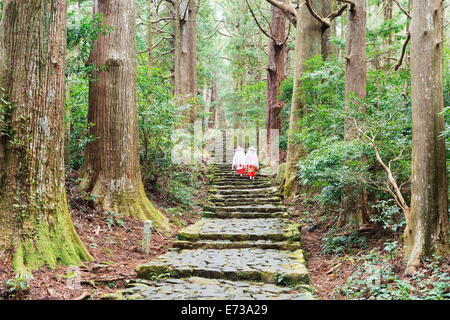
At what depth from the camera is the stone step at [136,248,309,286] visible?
17.6 feet

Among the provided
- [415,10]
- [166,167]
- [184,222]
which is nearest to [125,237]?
[184,222]

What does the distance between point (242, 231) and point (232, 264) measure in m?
2.45

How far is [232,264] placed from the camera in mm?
6016

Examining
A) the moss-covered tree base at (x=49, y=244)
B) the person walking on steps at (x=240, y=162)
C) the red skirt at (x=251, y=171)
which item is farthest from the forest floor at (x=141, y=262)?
the person walking on steps at (x=240, y=162)

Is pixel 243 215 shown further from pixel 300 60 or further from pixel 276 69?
pixel 276 69

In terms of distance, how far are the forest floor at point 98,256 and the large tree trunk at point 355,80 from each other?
12.8ft

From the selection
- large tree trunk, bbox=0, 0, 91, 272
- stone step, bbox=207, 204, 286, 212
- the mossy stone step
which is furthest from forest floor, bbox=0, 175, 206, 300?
the mossy stone step

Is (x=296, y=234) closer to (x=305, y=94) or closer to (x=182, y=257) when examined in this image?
(x=182, y=257)

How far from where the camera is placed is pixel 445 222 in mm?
5062

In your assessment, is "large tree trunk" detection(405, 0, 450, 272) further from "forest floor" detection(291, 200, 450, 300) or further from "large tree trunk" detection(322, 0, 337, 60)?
"large tree trunk" detection(322, 0, 337, 60)

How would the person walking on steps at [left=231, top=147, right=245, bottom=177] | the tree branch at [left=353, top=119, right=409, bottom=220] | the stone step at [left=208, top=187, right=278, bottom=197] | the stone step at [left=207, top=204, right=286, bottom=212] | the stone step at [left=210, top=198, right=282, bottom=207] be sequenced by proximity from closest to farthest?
1. the tree branch at [left=353, top=119, right=409, bottom=220]
2. the stone step at [left=207, top=204, right=286, bottom=212]
3. the stone step at [left=210, top=198, right=282, bottom=207]
4. the stone step at [left=208, top=187, right=278, bottom=197]
5. the person walking on steps at [left=231, top=147, right=245, bottom=177]

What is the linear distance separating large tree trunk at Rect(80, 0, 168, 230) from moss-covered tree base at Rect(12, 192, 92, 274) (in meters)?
2.29

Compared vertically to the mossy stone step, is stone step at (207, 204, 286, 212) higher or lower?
lower

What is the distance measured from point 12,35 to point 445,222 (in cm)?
648
